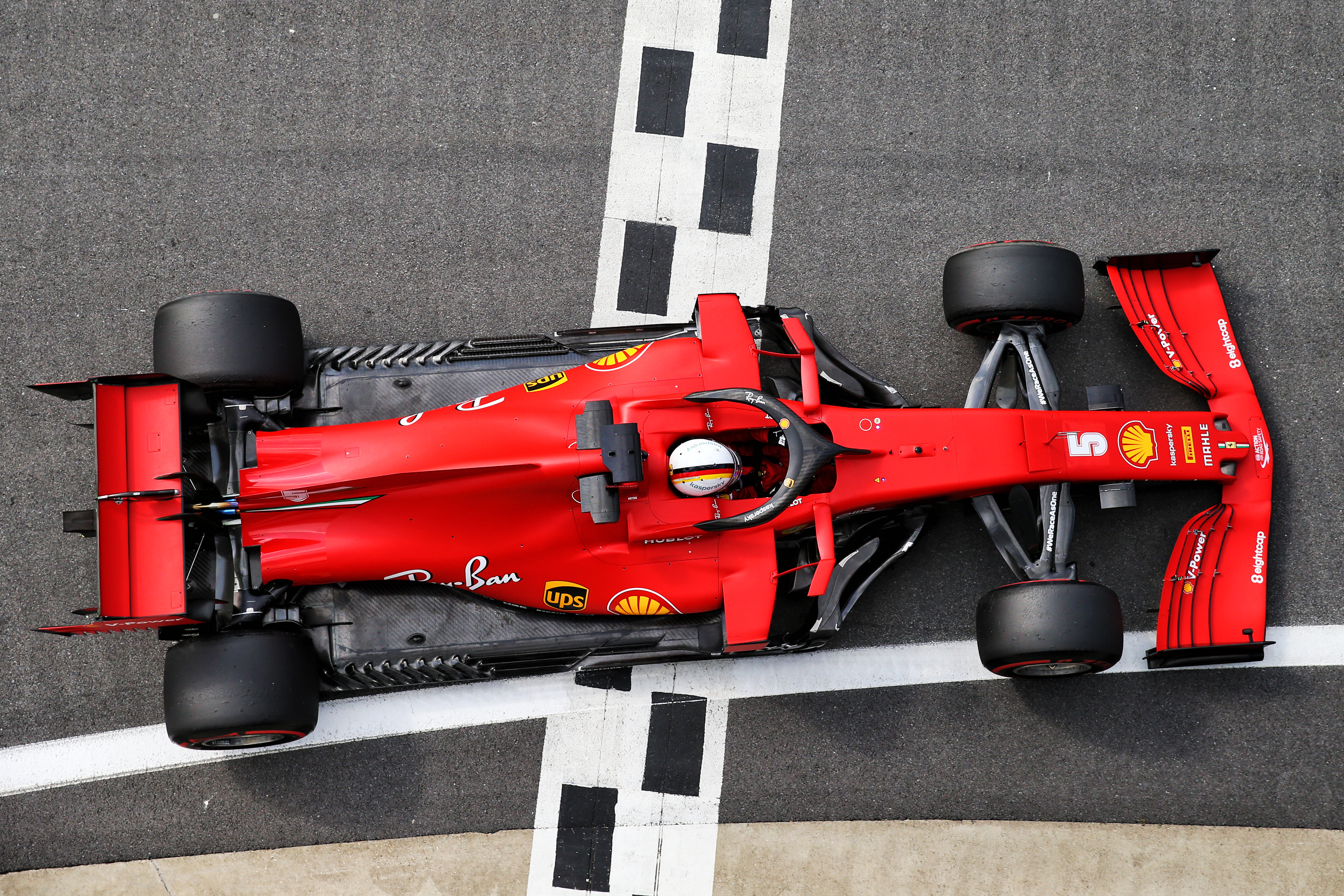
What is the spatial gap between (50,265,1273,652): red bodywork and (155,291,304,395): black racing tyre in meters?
0.28

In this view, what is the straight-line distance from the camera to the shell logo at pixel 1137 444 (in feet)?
14.6

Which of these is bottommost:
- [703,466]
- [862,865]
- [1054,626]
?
[862,865]

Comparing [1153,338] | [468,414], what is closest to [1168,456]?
[1153,338]

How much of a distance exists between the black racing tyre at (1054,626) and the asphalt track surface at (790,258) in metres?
0.61

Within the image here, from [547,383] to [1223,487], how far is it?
363 centimetres

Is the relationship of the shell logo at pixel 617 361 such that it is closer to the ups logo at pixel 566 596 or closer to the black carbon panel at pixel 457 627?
the ups logo at pixel 566 596

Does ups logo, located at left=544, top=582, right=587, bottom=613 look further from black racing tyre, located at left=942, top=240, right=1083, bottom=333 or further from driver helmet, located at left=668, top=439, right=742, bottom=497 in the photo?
black racing tyre, located at left=942, top=240, right=1083, bottom=333

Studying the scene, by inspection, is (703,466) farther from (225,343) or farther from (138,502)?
(138,502)

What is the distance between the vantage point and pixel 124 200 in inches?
204

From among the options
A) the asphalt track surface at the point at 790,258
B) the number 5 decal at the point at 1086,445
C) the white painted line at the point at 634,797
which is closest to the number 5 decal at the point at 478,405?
the asphalt track surface at the point at 790,258

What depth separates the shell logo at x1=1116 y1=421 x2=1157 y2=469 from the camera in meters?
4.45

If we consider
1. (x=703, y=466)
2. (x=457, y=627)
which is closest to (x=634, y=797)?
(x=457, y=627)

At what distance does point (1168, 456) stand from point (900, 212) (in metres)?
2.00

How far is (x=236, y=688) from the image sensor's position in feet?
13.3
